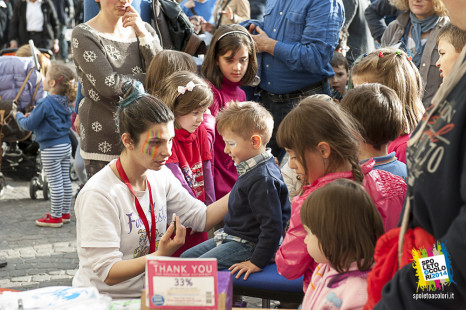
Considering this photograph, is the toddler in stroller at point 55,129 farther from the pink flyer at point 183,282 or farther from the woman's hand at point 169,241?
the pink flyer at point 183,282

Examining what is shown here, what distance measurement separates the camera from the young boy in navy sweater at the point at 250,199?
2.80m

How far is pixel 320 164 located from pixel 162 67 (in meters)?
1.39

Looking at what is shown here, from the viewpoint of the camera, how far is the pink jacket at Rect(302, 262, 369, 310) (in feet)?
6.57

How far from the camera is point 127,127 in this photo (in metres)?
2.76

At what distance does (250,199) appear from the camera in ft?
9.30

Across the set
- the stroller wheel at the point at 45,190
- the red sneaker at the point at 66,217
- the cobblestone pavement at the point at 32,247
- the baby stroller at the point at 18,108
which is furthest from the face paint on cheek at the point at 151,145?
the baby stroller at the point at 18,108

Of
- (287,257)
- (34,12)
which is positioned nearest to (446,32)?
(287,257)

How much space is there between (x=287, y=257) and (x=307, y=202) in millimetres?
436

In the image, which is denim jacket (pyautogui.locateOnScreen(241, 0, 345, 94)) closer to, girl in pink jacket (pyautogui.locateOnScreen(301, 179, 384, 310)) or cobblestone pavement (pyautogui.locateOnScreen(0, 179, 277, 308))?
cobblestone pavement (pyautogui.locateOnScreen(0, 179, 277, 308))

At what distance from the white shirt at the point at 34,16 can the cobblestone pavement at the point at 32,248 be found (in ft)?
21.6

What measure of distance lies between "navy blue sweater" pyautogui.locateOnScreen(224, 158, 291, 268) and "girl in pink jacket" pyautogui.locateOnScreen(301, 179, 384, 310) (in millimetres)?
706

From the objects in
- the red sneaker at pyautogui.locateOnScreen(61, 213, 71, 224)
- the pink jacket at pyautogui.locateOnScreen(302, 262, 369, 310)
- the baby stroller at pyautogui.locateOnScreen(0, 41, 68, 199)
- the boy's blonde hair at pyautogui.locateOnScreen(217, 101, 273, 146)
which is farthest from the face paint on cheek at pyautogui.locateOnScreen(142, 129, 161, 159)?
the baby stroller at pyautogui.locateOnScreen(0, 41, 68, 199)

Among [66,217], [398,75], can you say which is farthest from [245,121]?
[66,217]

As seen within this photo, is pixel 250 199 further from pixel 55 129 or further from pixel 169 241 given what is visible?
pixel 55 129
